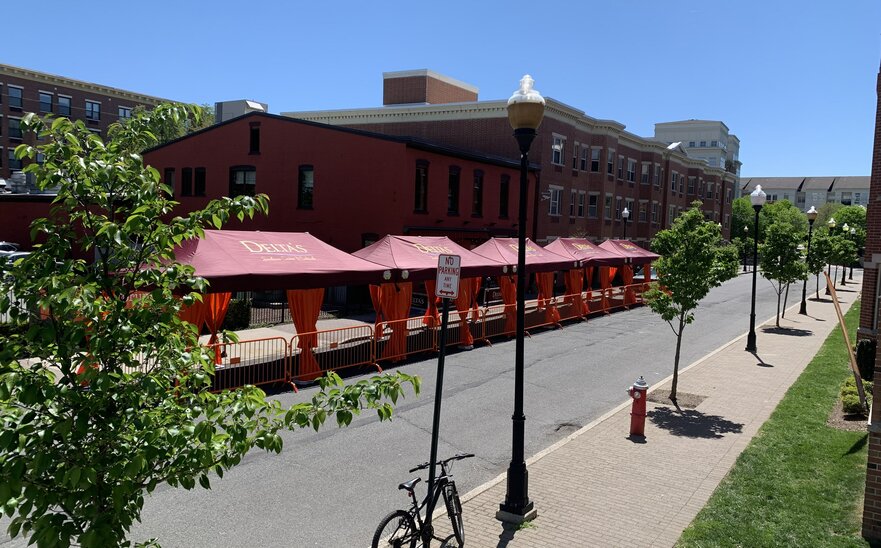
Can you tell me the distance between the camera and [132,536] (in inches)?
296

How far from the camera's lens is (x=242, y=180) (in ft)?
114

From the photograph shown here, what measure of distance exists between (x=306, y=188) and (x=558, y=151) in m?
17.5

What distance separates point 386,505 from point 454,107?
36.1 metres

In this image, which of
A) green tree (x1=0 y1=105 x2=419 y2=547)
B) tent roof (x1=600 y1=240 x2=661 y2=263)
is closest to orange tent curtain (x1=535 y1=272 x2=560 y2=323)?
tent roof (x1=600 y1=240 x2=661 y2=263)

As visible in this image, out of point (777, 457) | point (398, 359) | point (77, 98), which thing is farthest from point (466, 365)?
point (77, 98)

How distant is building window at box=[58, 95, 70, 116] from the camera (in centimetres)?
6172

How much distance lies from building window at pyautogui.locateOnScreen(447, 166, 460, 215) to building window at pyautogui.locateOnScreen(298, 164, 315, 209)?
6852 mm

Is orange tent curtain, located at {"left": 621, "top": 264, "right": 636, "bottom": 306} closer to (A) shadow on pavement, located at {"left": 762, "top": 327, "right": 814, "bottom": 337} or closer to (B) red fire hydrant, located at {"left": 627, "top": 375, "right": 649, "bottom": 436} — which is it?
(A) shadow on pavement, located at {"left": 762, "top": 327, "right": 814, "bottom": 337}

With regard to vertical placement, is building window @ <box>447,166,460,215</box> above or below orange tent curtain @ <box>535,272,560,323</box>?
above

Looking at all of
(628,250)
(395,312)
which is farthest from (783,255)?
(395,312)

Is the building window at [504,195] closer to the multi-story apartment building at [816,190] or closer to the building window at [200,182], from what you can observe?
the building window at [200,182]

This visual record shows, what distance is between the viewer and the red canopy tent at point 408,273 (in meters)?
18.0

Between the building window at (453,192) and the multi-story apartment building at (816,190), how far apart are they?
107 metres

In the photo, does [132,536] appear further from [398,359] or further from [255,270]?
[398,359]
